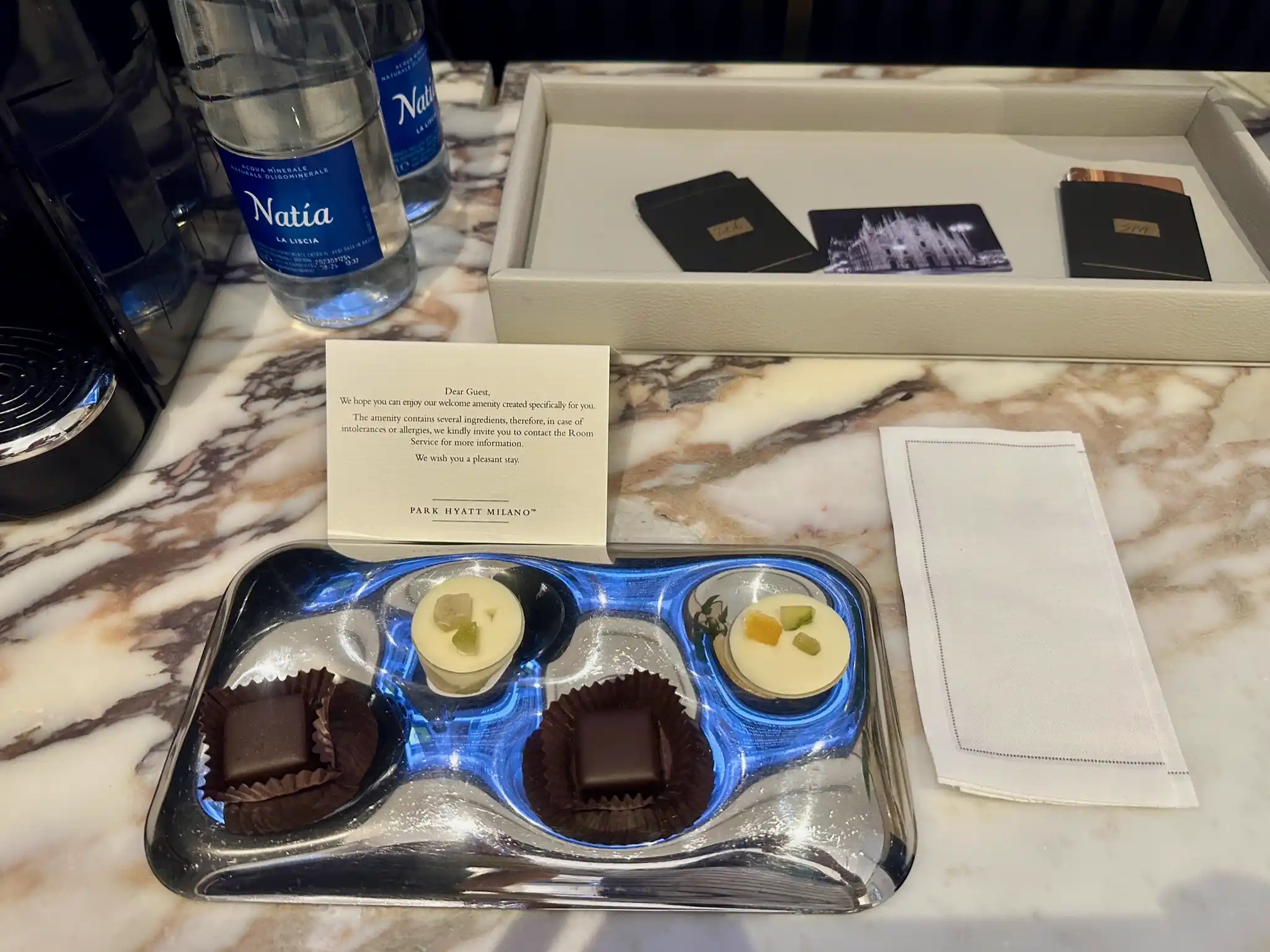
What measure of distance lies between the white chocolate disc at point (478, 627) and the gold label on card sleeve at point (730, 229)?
36 centimetres

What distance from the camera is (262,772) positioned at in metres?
0.47

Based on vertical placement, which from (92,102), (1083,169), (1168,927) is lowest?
(1168,927)

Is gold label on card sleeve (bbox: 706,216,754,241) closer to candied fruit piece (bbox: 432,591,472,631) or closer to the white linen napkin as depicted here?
the white linen napkin

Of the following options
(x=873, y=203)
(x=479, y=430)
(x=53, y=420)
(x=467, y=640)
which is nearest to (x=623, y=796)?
(x=467, y=640)

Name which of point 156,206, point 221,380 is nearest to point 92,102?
point 156,206

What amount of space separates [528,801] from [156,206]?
50 cm

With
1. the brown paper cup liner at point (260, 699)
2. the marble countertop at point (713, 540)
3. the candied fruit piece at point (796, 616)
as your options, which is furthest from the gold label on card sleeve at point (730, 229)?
the brown paper cup liner at point (260, 699)

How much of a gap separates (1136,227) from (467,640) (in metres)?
0.61

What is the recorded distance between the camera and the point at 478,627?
521mm

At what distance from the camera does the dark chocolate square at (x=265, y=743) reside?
47cm

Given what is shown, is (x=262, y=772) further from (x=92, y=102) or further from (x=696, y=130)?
(x=696, y=130)

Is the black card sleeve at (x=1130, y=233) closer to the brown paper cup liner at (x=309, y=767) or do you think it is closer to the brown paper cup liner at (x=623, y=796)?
the brown paper cup liner at (x=623, y=796)

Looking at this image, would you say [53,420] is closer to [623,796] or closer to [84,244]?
[84,244]

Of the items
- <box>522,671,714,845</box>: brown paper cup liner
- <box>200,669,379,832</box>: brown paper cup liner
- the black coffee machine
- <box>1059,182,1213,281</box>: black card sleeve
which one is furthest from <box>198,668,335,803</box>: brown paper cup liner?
<box>1059,182,1213,281</box>: black card sleeve
